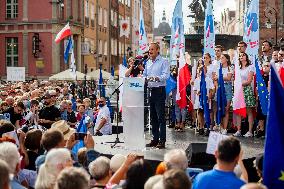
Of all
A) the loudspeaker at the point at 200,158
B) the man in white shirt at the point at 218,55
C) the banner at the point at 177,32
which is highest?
the banner at the point at 177,32

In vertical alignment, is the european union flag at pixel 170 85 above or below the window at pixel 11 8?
below

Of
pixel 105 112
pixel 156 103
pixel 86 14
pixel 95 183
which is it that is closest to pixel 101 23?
pixel 86 14

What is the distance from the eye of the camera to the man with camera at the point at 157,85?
9992 mm

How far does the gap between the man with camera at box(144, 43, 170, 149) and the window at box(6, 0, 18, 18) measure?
3649cm

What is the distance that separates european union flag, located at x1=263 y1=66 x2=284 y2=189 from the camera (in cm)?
548

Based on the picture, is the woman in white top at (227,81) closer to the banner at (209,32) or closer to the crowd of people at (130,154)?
the crowd of people at (130,154)

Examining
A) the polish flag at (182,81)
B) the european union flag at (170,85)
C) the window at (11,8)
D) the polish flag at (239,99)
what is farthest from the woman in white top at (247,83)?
the window at (11,8)

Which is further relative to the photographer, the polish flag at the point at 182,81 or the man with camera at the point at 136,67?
the polish flag at the point at 182,81

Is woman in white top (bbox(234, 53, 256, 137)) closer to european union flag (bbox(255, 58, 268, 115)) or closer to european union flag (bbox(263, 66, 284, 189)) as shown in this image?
european union flag (bbox(255, 58, 268, 115))

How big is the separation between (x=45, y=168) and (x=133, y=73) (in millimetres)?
4668

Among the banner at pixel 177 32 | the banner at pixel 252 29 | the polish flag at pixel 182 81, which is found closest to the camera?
the polish flag at pixel 182 81

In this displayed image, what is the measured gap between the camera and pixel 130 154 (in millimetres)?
6453

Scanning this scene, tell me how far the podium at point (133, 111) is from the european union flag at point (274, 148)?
4184mm

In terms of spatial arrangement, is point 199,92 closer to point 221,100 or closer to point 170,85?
point 221,100
